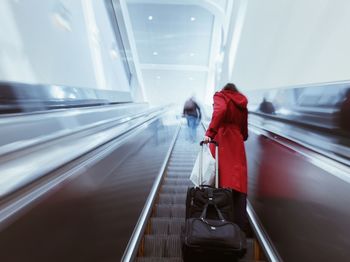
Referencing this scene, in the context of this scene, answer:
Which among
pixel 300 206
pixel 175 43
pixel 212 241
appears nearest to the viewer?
pixel 212 241

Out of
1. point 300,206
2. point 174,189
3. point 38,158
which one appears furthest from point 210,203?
point 174,189

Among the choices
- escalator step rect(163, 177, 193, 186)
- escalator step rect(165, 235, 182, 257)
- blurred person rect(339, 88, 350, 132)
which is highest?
blurred person rect(339, 88, 350, 132)

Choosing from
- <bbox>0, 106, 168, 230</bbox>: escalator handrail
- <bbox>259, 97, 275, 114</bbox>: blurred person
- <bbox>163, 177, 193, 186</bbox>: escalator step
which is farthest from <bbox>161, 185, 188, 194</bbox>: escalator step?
<bbox>0, 106, 168, 230</bbox>: escalator handrail

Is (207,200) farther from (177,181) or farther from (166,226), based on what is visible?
(177,181)

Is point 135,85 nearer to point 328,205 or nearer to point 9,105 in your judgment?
point 9,105

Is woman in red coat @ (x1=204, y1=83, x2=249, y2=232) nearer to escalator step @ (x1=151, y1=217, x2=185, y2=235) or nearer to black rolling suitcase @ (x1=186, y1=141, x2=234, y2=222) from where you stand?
black rolling suitcase @ (x1=186, y1=141, x2=234, y2=222)

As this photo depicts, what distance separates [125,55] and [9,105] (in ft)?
35.6

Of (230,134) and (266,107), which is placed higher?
(266,107)

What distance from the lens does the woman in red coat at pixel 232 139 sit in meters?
2.76

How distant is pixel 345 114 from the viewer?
6.62 feet

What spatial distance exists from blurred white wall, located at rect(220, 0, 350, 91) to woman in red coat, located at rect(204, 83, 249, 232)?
3.20ft

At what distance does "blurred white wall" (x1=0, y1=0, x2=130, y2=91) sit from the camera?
369 cm

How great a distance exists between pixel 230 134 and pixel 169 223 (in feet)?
3.88

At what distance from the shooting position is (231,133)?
2.86 meters
